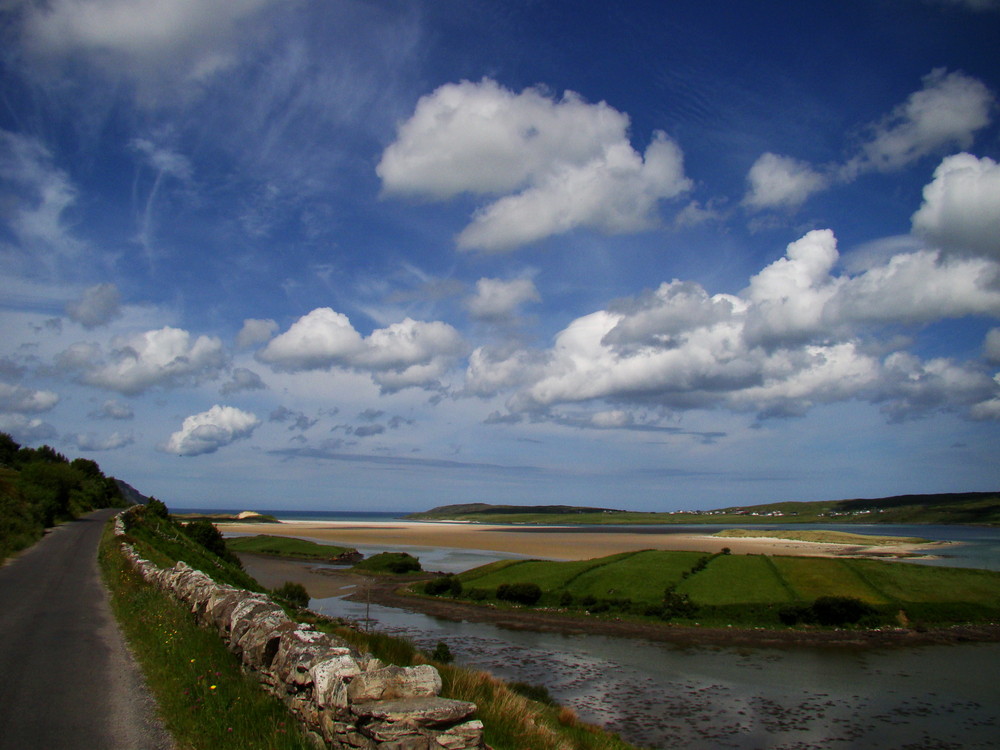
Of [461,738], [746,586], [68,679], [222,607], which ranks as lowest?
[746,586]

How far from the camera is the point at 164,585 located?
17.4 metres

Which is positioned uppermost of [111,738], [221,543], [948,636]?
[111,738]

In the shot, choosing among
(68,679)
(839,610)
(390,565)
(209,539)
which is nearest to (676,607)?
(839,610)

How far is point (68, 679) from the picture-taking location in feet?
34.2

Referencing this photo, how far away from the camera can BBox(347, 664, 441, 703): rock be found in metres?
6.98

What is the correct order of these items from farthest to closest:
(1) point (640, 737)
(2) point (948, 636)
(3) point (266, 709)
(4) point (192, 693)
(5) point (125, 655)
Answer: (2) point (948, 636), (1) point (640, 737), (5) point (125, 655), (4) point (192, 693), (3) point (266, 709)

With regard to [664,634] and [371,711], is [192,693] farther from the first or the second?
[664,634]

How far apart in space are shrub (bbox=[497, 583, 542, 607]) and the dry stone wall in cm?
3423

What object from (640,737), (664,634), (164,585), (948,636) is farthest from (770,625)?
(164,585)

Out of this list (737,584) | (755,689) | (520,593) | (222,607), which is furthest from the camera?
(520,593)

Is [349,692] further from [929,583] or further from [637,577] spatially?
[929,583]

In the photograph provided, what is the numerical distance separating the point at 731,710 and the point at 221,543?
140 feet

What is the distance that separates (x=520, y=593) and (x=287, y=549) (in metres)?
47.8

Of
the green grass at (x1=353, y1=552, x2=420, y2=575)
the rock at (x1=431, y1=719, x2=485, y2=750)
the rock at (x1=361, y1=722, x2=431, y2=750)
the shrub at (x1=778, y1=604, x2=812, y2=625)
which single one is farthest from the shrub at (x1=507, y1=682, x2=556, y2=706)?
the green grass at (x1=353, y1=552, x2=420, y2=575)
